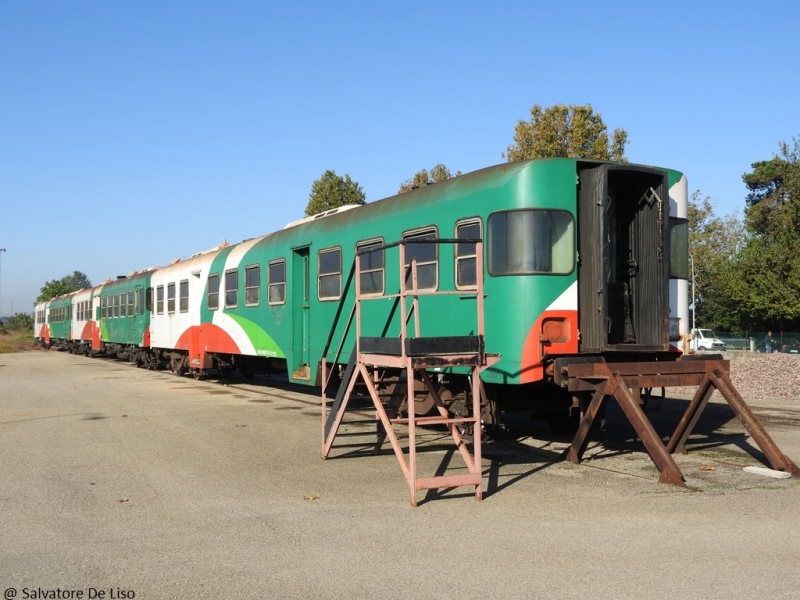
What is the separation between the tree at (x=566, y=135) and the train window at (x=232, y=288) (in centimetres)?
1670

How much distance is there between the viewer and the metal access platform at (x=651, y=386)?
8102mm

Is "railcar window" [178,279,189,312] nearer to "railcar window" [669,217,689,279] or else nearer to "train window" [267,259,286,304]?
"train window" [267,259,286,304]

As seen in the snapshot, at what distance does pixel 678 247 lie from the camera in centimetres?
1052

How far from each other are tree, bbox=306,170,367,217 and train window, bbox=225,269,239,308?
22.5 meters

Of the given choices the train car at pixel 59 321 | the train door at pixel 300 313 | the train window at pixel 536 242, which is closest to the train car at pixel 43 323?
the train car at pixel 59 321

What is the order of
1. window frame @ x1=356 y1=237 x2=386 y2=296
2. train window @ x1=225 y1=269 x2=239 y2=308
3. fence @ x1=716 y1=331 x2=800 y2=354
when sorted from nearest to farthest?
window frame @ x1=356 y1=237 x2=386 y2=296
train window @ x1=225 y1=269 x2=239 y2=308
fence @ x1=716 y1=331 x2=800 y2=354

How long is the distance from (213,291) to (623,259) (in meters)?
11.5

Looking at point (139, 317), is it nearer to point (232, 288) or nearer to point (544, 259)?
point (232, 288)

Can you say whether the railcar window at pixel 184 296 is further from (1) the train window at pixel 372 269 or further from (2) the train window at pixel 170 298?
(1) the train window at pixel 372 269

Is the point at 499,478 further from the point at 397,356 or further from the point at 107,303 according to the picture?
the point at 107,303

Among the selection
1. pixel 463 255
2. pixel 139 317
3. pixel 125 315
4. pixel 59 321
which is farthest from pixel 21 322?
pixel 463 255

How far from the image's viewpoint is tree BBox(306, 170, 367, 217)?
40.7m

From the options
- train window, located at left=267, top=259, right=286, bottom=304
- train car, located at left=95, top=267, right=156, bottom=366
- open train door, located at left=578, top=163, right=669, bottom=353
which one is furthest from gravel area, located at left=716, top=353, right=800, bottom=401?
train car, located at left=95, top=267, right=156, bottom=366

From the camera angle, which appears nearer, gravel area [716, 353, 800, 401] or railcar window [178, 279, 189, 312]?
gravel area [716, 353, 800, 401]
